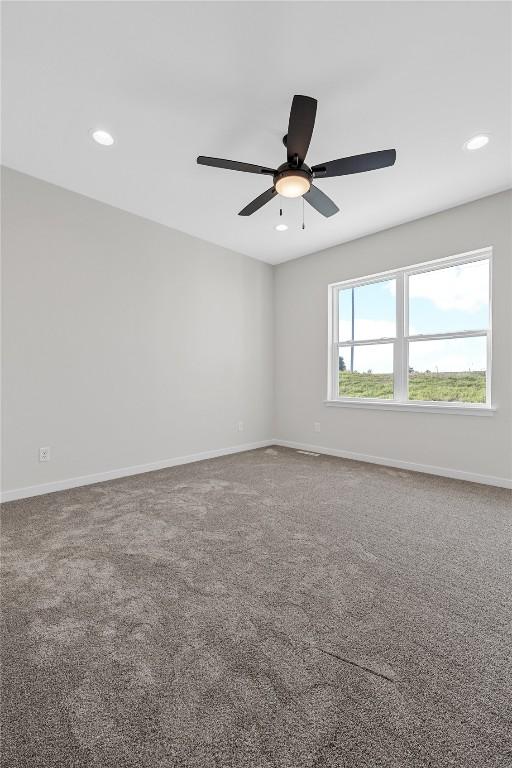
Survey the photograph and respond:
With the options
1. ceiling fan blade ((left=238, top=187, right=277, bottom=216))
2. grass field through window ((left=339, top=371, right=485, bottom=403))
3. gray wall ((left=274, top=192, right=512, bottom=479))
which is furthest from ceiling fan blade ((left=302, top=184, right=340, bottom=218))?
grass field through window ((left=339, top=371, right=485, bottom=403))

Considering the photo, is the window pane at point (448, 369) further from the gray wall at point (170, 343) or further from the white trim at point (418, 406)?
the gray wall at point (170, 343)

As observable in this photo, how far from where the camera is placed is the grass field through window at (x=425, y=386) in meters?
3.38

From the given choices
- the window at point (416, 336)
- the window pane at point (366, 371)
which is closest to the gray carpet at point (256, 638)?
the window at point (416, 336)

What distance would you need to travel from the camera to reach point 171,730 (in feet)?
3.09

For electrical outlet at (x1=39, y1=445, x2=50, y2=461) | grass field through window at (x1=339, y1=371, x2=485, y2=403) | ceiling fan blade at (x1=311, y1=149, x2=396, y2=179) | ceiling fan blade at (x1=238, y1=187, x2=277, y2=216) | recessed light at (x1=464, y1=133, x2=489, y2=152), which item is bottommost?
electrical outlet at (x1=39, y1=445, x2=50, y2=461)

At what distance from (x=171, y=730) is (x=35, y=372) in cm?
275

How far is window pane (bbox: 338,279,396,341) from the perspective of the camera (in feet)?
13.1

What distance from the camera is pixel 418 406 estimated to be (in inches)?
143

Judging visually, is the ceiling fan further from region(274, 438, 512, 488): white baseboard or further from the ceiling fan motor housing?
region(274, 438, 512, 488): white baseboard

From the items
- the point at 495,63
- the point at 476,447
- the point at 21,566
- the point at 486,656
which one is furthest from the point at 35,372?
the point at 476,447

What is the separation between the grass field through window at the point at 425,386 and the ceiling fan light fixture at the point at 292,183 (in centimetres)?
245

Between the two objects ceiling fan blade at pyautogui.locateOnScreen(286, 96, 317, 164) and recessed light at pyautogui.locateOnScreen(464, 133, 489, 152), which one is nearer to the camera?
ceiling fan blade at pyautogui.locateOnScreen(286, 96, 317, 164)

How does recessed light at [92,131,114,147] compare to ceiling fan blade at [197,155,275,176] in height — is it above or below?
above

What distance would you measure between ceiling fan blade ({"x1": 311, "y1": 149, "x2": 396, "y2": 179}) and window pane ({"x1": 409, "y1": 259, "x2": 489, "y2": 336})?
2.00 m
